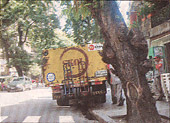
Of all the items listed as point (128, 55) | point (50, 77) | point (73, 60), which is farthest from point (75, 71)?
point (128, 55)

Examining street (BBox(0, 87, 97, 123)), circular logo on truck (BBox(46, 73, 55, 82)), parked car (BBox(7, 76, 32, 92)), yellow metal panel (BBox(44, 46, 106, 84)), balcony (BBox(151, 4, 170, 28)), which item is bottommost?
street (BBox(0, 87, 97, 123))

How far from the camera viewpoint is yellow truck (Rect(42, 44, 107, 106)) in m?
9.49

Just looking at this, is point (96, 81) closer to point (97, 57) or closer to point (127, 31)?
point (97, 57)

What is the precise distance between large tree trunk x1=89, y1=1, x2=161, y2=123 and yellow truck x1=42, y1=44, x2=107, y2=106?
15.1 feet

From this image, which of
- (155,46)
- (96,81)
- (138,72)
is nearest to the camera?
(138,72)

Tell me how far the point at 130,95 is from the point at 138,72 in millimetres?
538

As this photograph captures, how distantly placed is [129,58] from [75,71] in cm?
508

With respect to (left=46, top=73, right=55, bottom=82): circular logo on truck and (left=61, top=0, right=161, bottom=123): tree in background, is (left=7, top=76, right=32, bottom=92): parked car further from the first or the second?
(left=61, top=0, right=161, bottom=123): tree in background

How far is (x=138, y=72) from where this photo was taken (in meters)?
4.70

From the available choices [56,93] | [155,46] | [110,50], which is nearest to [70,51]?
[56,93]

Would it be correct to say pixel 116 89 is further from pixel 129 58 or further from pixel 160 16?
pixel 160 16

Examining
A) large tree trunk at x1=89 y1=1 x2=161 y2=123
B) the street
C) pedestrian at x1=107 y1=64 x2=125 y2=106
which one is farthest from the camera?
pedestrian at x1=107 y1=64 x2=125 y2=106

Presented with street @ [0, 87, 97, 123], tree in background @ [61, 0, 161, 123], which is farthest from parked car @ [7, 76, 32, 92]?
tree in background @ [61, 0, 161, 123]

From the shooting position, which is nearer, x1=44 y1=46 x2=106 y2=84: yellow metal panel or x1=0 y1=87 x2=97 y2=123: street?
x1=0 y1=87 x2=97 y2=123: street
